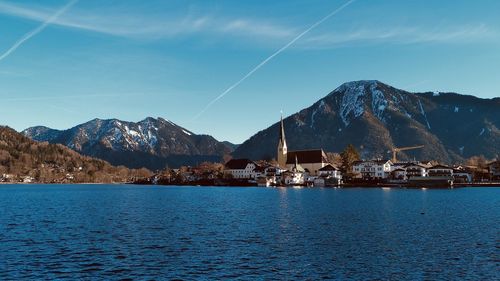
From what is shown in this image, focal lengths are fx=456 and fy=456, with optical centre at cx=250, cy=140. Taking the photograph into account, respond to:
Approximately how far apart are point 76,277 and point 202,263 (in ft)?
36.8

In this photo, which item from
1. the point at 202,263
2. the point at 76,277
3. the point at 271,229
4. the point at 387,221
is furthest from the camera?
the point at 387,221

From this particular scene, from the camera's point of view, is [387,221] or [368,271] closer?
[368,271]

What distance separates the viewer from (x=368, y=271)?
40000 millimetres

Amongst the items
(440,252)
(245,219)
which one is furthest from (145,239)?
(440,252)

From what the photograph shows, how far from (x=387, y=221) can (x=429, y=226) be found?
25.5 feet

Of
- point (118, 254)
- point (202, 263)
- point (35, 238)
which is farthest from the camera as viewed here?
point (35, 238)

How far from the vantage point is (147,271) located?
39.5 meters

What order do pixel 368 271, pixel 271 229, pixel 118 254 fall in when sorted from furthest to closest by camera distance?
1. pixel 271 229
2. pixel 118 254
3. pixel 368 271

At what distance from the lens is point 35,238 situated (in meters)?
57.8

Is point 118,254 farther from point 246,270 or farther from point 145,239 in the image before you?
point 246,270

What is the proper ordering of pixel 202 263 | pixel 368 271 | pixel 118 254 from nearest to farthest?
pixel 368 271 < pixel 202 263 < pixel 118 254

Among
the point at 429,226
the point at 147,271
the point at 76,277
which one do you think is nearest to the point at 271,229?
the point at 429,226

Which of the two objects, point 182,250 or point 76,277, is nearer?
point 76,277

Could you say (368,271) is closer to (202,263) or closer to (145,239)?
(202,263)
